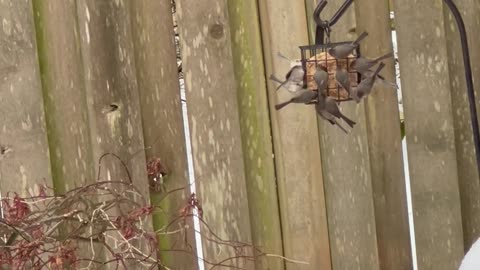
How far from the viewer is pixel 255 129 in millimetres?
1664

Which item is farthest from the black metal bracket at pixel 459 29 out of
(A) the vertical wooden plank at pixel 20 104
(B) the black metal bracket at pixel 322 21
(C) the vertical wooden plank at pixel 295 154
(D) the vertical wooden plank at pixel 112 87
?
(A) the vertical wooden plank at pixel 20 104

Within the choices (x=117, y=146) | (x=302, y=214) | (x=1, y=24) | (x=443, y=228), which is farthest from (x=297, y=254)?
(x=1, y=24)

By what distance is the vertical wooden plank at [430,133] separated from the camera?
5.43 feet

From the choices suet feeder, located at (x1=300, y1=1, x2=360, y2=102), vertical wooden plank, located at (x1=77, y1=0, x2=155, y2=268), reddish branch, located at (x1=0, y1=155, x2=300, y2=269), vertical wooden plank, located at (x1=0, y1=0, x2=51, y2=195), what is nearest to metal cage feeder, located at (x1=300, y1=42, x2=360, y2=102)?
suet feeder, located at (x1=300, y1=1, x2=360, y2=102)

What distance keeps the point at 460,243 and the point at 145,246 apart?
2.13ft

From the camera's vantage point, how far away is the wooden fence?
61.2 inches

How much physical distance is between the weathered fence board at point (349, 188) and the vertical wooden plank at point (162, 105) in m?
0.30

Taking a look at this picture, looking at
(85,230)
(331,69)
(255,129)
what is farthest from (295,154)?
(85,230)

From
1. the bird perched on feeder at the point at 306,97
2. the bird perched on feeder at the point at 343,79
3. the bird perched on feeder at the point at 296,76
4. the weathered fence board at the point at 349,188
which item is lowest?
the weathered fence board at the point at 349,188

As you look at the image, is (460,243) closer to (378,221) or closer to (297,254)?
(378,221)

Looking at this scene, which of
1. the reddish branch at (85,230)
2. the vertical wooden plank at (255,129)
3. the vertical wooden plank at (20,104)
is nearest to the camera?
the reddish branch at (85,230)

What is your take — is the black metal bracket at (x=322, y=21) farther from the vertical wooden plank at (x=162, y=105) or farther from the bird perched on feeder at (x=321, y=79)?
the vertical wooden plank at (x=162, y=105)

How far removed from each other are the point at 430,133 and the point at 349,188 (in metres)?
0.20

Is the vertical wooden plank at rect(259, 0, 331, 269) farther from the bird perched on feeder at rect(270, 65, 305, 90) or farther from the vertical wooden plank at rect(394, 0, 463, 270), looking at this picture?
the bird perched on feeder at rect(270, 65, 305, 90)
